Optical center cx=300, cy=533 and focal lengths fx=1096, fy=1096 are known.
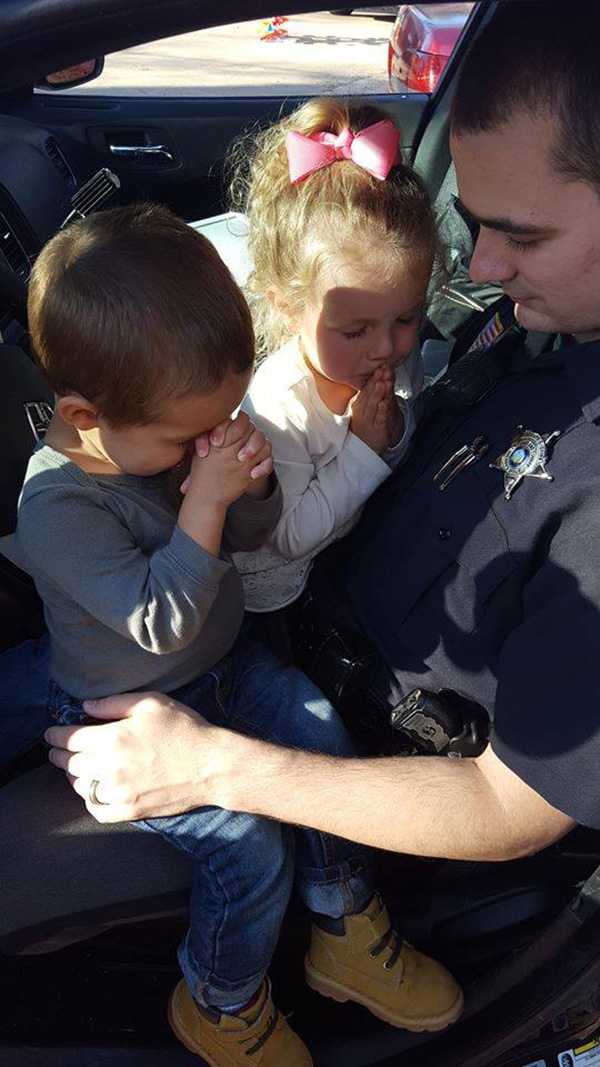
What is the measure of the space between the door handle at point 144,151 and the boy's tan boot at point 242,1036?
2634 mm

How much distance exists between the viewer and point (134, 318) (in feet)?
4.31

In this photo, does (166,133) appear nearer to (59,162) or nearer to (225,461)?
(59,162)

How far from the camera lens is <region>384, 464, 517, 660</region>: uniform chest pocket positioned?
1451 mm

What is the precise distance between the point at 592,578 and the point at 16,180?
2.20 meters

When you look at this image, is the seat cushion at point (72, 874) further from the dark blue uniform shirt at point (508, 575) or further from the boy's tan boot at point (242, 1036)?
the dark blue uniform shirt at point (508, 575)

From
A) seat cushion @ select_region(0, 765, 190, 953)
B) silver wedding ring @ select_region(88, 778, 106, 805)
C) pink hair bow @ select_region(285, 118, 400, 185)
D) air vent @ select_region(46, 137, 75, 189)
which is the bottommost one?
seat cushion @ select_region(0, 765, 190, 953)

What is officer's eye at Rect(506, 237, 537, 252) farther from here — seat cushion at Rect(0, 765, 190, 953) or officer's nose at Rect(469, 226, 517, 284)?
seat cushion at Rect(0, 765, 190, 953)

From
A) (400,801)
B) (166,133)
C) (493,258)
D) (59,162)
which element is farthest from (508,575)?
(166,133)

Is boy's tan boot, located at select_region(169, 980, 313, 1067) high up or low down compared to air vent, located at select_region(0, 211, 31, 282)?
down

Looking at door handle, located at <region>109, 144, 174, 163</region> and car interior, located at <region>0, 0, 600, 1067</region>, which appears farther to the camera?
door handle, located at <region>109, 144, 174, 163</region>

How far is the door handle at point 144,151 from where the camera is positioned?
3.44 m

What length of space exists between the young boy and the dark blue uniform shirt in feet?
0.66

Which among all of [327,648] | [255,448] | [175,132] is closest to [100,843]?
Result: [327,648]

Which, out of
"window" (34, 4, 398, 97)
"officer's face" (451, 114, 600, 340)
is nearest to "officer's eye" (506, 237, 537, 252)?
"officer's face" (451, 114, 600, 340)
